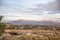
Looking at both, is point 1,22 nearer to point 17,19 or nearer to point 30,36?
point 17,19

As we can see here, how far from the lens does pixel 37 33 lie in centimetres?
178

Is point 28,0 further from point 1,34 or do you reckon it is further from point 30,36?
point 1,34

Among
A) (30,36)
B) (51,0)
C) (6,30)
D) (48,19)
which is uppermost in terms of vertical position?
(51,0)

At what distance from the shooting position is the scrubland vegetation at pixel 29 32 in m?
1.76

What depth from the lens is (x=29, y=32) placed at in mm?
1799

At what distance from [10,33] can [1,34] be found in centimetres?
14

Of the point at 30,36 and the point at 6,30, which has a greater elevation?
the point at 6,30

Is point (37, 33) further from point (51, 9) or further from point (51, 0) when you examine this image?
point (51, 0)

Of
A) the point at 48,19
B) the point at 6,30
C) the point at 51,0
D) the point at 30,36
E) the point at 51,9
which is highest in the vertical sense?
the point at 51,0

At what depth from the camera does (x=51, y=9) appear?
73.3 inches

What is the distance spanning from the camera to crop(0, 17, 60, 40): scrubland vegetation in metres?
1.76

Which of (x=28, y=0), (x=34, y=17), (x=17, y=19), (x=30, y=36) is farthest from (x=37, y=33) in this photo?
(x=28, y=0)

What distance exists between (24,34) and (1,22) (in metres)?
0.42

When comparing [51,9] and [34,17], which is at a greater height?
[51,9]
